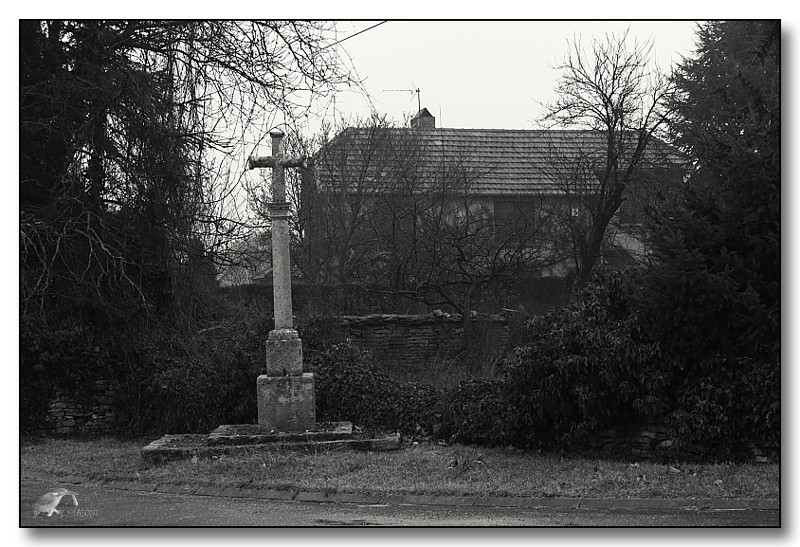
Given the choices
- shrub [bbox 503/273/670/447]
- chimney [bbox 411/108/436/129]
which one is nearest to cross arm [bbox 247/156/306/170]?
shrub [bbox 503/273/670/447]

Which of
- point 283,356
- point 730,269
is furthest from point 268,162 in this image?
point 730,269

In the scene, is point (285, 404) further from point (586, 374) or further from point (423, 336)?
point (423, 336)

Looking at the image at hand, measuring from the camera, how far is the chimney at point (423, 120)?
1808 centimetres

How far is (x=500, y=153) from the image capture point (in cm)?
1842

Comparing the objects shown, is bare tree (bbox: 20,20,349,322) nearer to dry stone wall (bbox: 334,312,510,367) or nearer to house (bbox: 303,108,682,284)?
dry stone wall (bbox: 334,312,510,367)

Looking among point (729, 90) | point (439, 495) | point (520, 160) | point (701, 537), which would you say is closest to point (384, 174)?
point (520, 160)

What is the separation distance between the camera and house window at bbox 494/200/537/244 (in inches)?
699

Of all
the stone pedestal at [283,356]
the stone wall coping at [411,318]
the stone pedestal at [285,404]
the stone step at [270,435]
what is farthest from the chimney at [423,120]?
the stone step at [270,435]

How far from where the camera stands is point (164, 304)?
36.4 feet

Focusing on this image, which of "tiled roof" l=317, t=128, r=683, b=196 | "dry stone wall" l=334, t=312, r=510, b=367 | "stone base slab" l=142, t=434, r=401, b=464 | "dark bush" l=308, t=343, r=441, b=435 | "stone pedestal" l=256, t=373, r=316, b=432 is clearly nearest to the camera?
"stone base slab" l=142, t=434, r=401, b=464

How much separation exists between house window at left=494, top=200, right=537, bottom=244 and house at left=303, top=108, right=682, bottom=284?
20 mm

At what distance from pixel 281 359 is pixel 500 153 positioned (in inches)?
378

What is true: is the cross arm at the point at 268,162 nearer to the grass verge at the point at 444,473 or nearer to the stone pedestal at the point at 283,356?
the stone pedestal at the point at 283,356

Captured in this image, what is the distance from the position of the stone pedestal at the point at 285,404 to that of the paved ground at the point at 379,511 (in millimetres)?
2353
